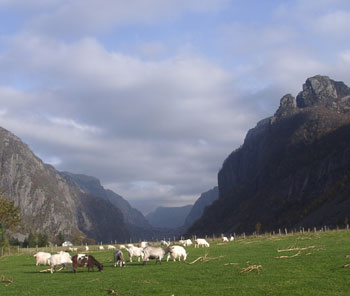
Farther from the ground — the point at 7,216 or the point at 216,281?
the point at 7,216

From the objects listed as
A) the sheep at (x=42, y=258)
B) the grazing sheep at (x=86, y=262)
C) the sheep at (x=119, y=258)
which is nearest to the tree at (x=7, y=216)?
the sheep at (x=42, y=258)

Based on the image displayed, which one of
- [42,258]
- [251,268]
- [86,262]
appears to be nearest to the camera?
[251,268]

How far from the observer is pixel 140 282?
965 inches

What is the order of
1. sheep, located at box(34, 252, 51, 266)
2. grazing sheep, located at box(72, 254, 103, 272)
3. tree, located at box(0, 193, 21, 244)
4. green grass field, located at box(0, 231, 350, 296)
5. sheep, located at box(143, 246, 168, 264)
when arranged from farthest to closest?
tree, located at box(0, 193, 21, 244) < sheep, located at box(34, 252, 51, 266) < sheep, located at box(143, 246, 168, 264) < grazing sheep, located at box(72, 254, 103, 272) < green grass field, located at box(0, 231, 350, 296)

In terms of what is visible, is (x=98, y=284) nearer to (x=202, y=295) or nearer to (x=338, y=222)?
(x=202, y=295)

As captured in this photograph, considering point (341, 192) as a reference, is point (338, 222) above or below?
below

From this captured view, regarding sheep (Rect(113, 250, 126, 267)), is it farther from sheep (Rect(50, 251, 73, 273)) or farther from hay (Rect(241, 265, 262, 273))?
hay (Rect(241, 265, 262, 273))

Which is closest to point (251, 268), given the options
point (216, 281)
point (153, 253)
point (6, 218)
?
point (216, 281)

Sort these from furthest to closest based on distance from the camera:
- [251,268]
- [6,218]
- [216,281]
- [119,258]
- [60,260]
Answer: [6,218] → [119,258] → [60,260] → [251,268] → [216,281]

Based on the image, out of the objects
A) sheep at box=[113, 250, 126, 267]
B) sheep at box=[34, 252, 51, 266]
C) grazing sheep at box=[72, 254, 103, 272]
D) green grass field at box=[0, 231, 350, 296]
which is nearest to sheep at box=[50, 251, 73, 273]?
grazing sheep at box=[72, 254, 103, 272]

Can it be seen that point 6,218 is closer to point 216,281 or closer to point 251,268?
point 251,268

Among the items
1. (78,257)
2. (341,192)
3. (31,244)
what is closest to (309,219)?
(341,192)

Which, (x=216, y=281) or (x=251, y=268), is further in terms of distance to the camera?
(x=251, y=268)

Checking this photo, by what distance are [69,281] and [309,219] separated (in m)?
143
